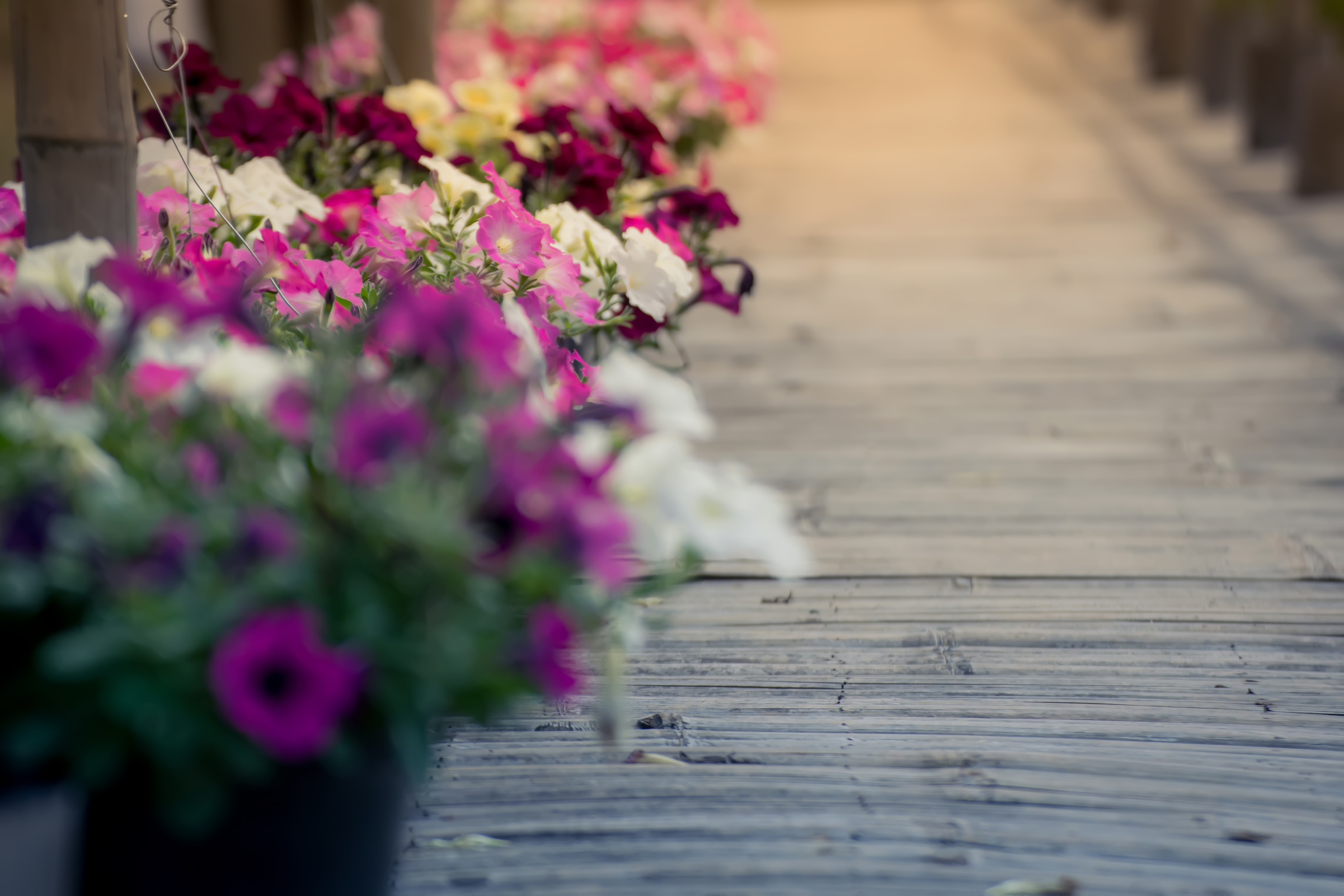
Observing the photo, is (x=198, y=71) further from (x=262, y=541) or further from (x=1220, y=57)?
(x=1220, y=57)

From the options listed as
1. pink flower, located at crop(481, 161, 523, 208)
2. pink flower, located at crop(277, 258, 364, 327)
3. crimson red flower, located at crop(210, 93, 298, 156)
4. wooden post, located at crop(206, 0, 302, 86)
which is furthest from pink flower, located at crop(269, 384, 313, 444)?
wooden post, located at crop(206, 0, 302, 86)

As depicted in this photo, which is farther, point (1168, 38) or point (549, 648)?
point (1168, 38)

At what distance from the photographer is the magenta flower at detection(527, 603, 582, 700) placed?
738 mm

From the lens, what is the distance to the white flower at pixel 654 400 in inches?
32.1

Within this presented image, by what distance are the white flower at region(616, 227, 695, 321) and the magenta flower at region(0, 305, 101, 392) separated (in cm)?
71

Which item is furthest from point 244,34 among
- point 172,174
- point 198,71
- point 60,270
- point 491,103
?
point 60,270

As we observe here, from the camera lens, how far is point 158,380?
81 centimetres

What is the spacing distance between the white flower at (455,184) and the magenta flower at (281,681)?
2.82 ft

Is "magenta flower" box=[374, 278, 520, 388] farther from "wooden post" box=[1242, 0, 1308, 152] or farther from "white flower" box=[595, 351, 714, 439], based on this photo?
"wooden post" box=[1242, 0, 1308, 152]

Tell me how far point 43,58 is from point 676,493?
2.69 feet

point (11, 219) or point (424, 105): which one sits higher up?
point (424, 105)

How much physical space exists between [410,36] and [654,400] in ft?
7.49

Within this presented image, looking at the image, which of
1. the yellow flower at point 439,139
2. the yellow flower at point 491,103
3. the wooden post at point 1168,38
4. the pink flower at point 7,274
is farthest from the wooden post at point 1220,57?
the pink flower at point 7,274

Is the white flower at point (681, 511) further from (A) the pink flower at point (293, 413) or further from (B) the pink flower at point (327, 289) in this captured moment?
(B) the pink flower at point (327, 289)
